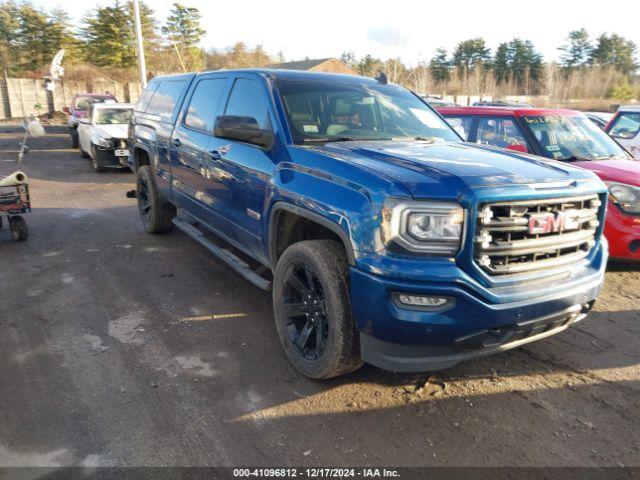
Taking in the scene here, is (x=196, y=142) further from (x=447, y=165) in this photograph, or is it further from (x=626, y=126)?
(x=626, y=126)

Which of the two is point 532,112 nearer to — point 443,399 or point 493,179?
point 493,179

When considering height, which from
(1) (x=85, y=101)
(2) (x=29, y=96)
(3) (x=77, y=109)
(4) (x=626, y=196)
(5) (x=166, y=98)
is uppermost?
(2) (x=29, y=96)

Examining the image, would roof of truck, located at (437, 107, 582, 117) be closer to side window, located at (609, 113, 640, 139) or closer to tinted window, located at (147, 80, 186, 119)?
side window, located at (609, 113, 640, 139)

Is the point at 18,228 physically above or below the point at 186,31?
below

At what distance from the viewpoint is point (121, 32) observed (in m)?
44.4

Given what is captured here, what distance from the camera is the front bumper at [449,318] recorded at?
2.51 metres

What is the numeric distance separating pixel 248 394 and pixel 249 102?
94.6 inches

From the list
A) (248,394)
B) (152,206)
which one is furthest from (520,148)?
(152,206)

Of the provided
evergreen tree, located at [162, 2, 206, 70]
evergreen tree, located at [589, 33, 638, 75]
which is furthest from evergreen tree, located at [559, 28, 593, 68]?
evergreen tree, located at [162, 2, 206, 70]

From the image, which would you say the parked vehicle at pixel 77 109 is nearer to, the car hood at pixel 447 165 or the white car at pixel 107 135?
the white car at pixel 107 135

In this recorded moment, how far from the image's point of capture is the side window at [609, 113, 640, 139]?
853 cm

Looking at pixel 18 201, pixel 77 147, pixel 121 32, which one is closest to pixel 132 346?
pixel 18 201

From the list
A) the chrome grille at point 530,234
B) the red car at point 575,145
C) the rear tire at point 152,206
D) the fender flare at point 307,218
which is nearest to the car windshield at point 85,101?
the rear tire at point 152,206

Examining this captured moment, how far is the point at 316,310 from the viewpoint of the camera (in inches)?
125
